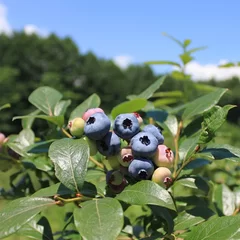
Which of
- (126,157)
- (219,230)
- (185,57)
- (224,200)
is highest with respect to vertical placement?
(185,57)

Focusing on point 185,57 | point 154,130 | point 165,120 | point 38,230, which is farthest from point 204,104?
point 185,57

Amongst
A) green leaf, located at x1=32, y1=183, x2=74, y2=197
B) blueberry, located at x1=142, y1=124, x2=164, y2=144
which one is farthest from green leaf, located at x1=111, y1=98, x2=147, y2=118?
green leaf, located at x1=32, y1=183, x2=74, y2=197

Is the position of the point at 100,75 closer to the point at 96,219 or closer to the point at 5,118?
the point at 5,118

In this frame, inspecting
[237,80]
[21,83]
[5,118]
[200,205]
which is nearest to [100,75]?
[21,83]

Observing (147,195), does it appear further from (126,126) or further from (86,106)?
(86,106)

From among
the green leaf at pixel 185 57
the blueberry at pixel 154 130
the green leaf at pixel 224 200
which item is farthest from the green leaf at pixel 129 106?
the green leaf at pixel 185 57

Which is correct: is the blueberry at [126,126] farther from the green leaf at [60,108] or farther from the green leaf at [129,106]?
the green leaf at [60,108]
